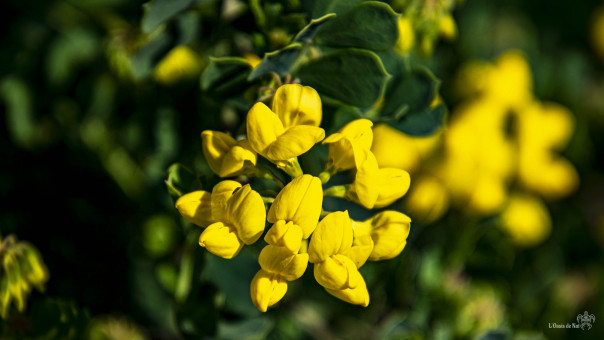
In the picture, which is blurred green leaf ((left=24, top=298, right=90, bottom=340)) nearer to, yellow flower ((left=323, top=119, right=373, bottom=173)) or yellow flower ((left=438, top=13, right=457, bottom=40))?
yellow flower ((left=323, top=119, right=373, bottom=173))

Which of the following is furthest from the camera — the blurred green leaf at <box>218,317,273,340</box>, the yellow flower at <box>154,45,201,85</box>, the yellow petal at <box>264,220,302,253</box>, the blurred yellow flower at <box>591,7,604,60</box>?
the blurred yellow flower at <box>591,7,604,60</box>

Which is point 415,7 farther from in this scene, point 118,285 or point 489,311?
point 118,285

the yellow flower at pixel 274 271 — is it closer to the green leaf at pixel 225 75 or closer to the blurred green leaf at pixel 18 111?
the green leaf at pixel 225 75

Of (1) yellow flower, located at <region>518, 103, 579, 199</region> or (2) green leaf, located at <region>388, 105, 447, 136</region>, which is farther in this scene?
(1) yellow flower, located at <region>518, 103, 579, 199</region>

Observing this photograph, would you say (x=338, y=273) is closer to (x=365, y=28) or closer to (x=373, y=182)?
(x=373, y=182)

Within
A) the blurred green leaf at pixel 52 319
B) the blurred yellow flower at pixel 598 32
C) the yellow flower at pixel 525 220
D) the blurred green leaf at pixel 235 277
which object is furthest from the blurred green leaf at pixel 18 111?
the blurred yellow flower at pixel 598 32

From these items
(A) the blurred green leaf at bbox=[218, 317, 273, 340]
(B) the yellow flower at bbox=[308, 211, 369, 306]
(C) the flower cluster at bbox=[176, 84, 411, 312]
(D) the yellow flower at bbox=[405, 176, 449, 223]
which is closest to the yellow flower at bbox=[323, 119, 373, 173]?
(C) the flower cluster at bbox=[176, 84, 411, 312]
